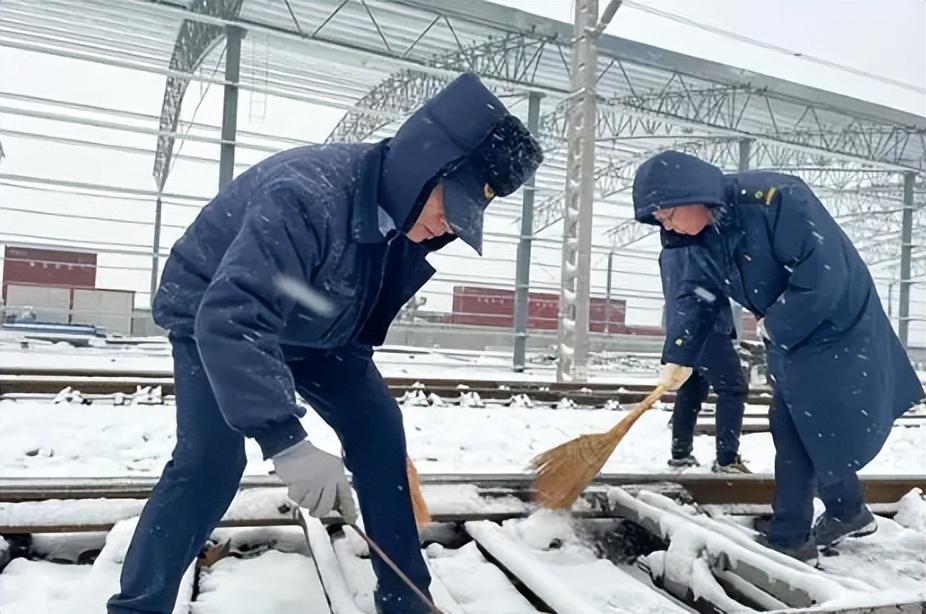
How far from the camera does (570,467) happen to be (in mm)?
3242

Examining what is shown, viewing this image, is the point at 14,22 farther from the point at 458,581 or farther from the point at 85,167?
the point at 458,581

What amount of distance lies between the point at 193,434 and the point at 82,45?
651 inches

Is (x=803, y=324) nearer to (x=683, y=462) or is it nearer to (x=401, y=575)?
(x=401, y=575)

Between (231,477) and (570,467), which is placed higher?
(231,477)

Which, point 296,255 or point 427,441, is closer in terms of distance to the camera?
point 296,255

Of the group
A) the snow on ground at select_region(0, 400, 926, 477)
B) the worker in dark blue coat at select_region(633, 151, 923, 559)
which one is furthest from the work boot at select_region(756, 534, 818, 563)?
the snow on ground at select_region(0, 400, 926, 477)

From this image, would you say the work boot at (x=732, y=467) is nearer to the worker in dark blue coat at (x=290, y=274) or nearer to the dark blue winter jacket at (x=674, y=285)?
the dark blue winter jacket at (x=674, y=285)

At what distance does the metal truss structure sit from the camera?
1205 cm

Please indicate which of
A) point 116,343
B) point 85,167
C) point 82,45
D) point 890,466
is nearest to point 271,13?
point 82,45

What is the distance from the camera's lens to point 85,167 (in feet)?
81.5

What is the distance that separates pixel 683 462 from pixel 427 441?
5.49 feet

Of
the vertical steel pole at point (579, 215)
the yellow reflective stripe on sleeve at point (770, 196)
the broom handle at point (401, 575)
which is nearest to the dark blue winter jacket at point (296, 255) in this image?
the broom handle at point (401, 575)

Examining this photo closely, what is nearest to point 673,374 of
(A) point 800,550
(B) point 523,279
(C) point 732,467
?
(C) point 732,467

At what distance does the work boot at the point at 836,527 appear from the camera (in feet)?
9.84
